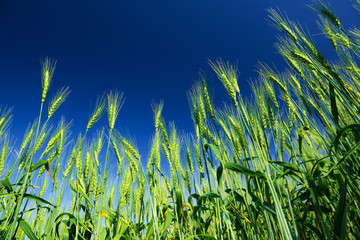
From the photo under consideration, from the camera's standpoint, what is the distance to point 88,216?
1.88 metres

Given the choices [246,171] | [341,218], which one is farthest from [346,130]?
[246,171]

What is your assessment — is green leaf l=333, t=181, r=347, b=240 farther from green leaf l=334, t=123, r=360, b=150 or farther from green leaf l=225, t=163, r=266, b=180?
green leaf l=225, t=163, r=266, b=180

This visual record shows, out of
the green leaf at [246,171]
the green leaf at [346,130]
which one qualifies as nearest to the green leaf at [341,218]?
the green leaf at [346,130]

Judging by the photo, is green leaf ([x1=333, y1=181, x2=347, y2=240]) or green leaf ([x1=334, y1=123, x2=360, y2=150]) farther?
green leaf ([x1=334, y1=123, x2=360, y2=150])

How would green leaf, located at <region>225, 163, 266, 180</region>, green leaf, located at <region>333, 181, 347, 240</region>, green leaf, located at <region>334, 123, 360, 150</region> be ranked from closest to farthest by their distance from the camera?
green leaf, located at <region>333, 181, 347, 240</region> < green leaf, located at <region>334, 123, 360, 150</region> < green leaf, located at <region>225, 163, 266, 180</region>

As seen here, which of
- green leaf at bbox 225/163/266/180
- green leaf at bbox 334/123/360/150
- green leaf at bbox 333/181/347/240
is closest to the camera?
green leaf at bbox 333/181/347/240

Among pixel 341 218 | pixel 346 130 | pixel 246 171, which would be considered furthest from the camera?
pixel 246 171

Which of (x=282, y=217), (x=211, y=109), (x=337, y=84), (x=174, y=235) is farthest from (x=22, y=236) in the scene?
(x=337, y=84)

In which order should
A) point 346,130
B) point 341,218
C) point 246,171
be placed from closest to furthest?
1. point 341,218
2. point 346,130
3. point 246,171

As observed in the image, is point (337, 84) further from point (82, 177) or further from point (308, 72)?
point (82, 177)

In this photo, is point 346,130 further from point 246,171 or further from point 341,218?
point 246,171

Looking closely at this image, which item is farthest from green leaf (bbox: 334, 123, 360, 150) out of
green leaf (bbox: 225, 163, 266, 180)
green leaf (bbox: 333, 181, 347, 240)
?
green leaf (bbox: 225, 163, 266, 180)

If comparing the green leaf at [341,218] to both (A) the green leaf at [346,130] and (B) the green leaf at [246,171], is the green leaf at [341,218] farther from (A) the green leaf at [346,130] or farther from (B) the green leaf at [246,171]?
(B) the green leaf at [246,171]

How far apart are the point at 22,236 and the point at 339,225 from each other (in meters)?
2.94
